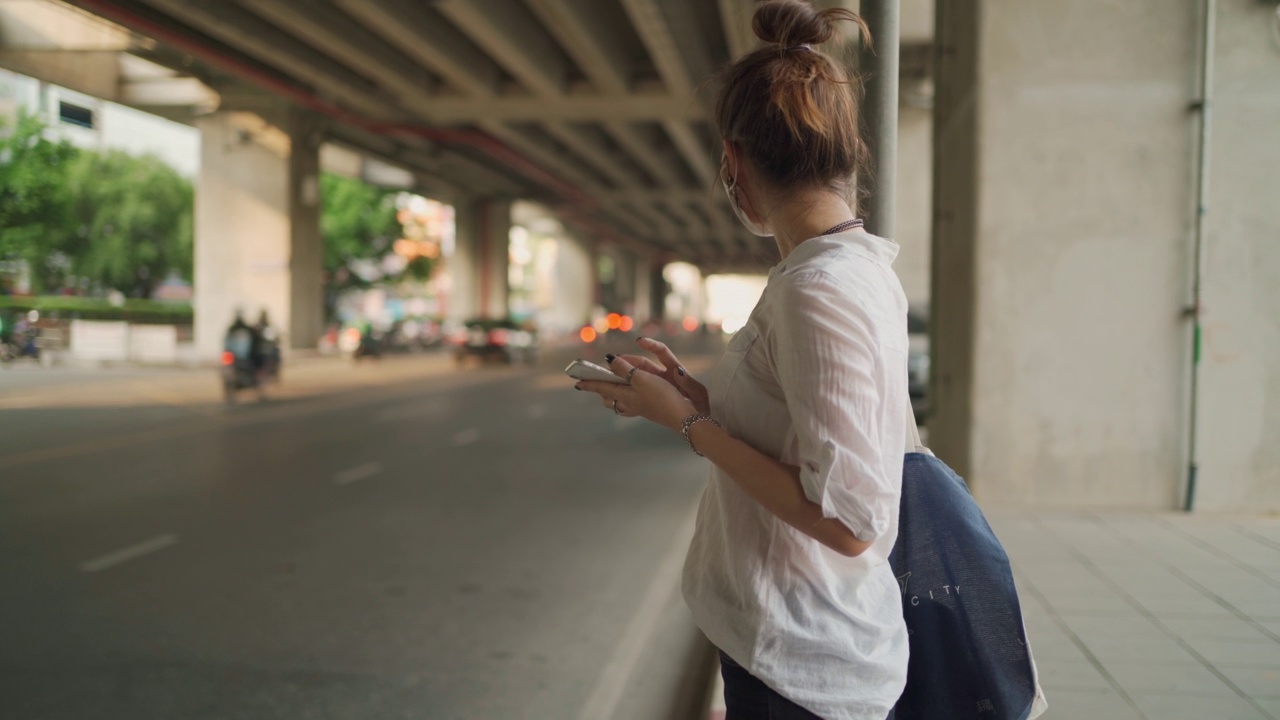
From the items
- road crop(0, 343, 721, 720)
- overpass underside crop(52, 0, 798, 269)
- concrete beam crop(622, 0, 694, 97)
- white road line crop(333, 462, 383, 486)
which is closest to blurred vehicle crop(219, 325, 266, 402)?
overpass underside crop(52, 0, 798, 269)

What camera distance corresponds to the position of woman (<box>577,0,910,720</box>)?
1.43 m

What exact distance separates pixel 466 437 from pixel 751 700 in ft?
42.9

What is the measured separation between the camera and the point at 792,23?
164 cm

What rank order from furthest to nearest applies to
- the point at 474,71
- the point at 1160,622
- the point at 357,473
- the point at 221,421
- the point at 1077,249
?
the point at 474,71 → the point at 221,421 → the point at 357,473 → the point at 1077,249 → the point at 1160,622

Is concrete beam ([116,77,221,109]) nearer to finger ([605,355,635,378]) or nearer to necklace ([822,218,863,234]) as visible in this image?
finger ([605,355,635,378])

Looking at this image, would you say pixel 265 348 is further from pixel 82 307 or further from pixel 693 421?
pixel 693 421

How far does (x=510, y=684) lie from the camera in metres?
4.68

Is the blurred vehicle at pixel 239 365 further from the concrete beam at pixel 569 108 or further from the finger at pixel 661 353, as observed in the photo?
the finger at pixel 661 353

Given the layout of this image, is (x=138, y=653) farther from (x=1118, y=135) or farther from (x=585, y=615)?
(x=1118, y=135)

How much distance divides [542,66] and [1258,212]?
19.0 metres

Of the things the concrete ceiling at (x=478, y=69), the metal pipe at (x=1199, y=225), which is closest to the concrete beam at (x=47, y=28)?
the concrete ceiling at (x=478, y=69)

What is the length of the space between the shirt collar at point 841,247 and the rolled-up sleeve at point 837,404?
3.6 inches

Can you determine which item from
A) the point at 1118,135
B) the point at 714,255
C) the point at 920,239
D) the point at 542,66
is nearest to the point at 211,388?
the point at 542,66

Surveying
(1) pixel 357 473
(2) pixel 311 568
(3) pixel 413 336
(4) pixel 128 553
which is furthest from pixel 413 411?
(3) pixel 413 336
